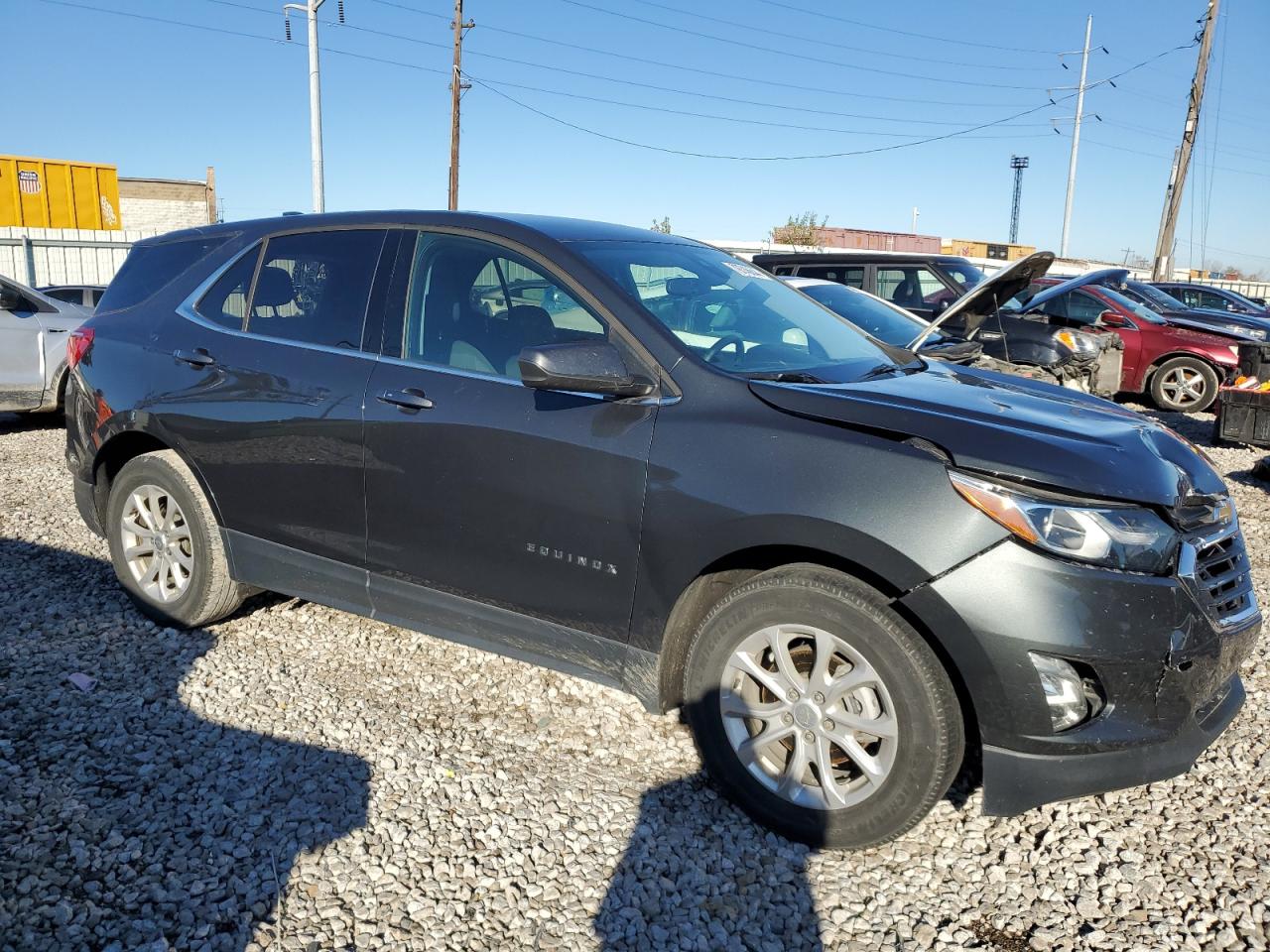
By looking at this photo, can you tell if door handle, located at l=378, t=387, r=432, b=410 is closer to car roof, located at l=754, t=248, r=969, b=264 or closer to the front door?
the front door

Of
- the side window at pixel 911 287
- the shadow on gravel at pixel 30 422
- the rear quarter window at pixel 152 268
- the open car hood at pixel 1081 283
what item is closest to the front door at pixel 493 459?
the rear quarter window at pixel 152 268

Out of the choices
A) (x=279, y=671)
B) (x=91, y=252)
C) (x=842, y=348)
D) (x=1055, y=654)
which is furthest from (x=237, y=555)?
(x=91, y=252)

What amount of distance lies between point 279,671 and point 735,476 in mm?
2278

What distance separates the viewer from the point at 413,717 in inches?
142

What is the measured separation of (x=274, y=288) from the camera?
3.97 meters

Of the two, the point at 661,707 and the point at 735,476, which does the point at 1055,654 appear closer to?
the point at 735,476

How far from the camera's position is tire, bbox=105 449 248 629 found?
408 centimetres

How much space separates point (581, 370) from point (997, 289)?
249cm

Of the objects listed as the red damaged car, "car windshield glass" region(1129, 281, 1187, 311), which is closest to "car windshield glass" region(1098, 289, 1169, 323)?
the red damaged car

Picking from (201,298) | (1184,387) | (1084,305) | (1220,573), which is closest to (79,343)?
(201,298)

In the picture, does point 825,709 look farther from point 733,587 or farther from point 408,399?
point 408,399

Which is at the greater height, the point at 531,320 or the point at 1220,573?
the point at 531,320

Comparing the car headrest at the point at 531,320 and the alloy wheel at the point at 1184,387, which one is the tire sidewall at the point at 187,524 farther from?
the alloy wheel at the point at 1184,387

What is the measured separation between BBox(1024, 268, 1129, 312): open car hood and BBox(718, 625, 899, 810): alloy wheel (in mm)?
7379
